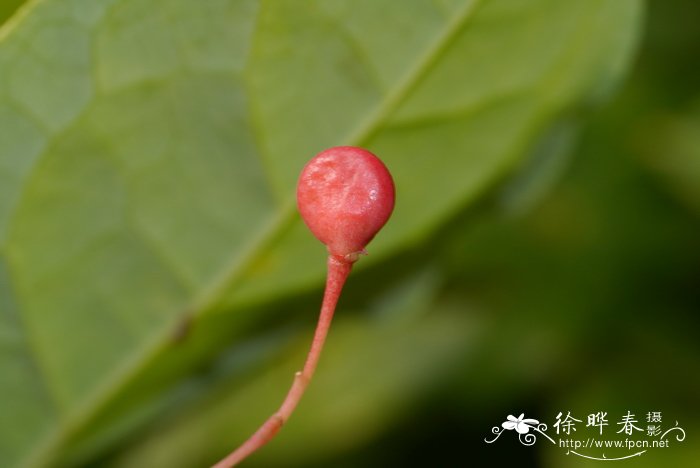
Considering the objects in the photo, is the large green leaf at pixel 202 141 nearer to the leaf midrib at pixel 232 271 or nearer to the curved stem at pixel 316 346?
the leaf midrib at pixel 232 271

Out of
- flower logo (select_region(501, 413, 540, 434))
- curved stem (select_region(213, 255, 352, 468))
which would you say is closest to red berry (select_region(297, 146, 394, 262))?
curved stem (select_region(213, 255, 352, 468))

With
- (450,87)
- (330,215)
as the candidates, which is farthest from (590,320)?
(330,215)

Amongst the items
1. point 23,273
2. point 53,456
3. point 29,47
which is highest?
point 29,47

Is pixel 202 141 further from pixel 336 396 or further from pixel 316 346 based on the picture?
pixel 336 396

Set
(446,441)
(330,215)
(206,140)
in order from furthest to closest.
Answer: (446,441), (206,140), (330,215)

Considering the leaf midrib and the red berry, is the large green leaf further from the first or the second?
the red berry

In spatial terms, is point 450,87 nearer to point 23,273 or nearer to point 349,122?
point 349,122

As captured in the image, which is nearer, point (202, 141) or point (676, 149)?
point (202, 141)

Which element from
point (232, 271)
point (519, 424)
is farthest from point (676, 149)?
point (232, 271)
